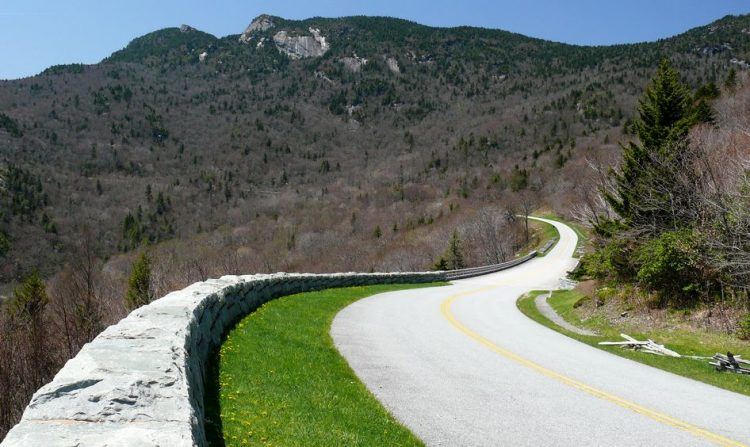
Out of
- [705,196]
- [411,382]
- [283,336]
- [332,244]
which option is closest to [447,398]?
[411,382]

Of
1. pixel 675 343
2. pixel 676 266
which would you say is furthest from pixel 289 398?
pixel 676 266

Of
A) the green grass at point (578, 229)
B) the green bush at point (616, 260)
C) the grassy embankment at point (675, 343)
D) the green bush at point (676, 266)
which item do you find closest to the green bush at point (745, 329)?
the grassy embankment at point (675, 343)

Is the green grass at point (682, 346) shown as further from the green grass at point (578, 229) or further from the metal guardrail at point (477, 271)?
the green grass at point (578, 229)

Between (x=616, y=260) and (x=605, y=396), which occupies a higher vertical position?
(x=605, y=396)

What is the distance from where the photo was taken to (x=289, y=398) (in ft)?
23.6

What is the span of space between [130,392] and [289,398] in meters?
3.22

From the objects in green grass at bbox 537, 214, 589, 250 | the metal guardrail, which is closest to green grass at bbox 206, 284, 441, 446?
the metal guardrail

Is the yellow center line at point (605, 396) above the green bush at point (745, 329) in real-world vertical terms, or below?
above

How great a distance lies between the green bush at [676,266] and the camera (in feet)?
60.8

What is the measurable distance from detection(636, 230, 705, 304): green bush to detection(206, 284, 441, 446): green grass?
13.6m

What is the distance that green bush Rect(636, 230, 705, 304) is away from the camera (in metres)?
18.5

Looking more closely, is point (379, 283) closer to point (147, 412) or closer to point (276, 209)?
point (147, 412)

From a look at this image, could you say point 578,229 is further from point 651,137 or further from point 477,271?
point 651,137

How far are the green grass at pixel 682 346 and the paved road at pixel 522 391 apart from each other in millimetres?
731
